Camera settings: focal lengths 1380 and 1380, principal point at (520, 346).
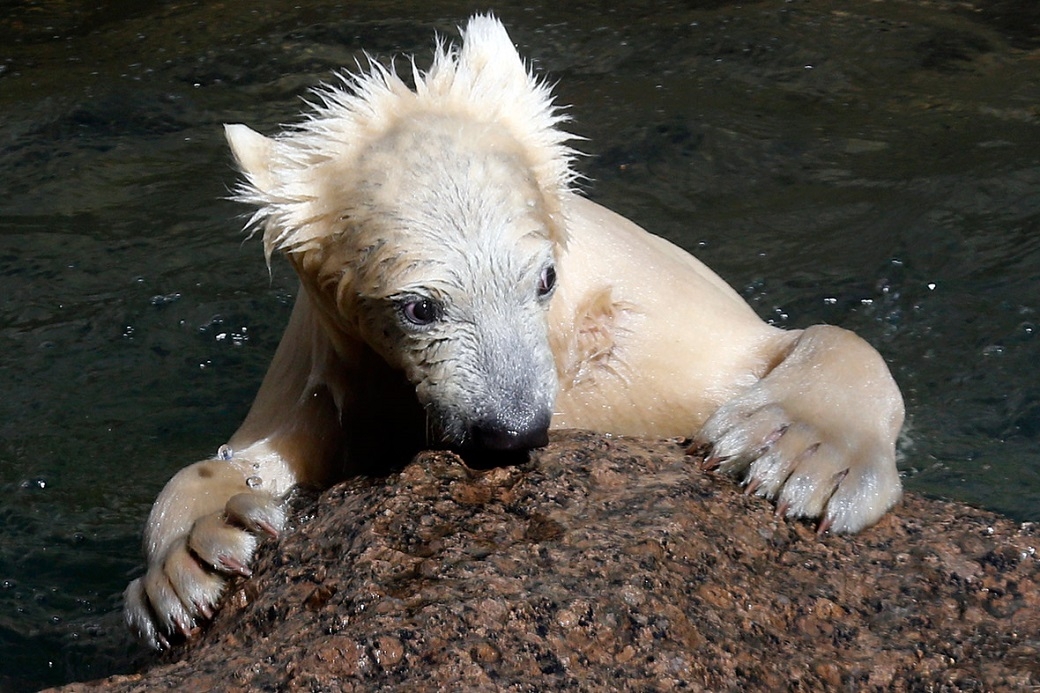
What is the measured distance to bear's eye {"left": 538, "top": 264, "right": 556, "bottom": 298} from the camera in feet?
11.1

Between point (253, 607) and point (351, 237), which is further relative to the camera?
point (351, 237)

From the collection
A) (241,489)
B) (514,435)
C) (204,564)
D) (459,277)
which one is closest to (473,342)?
(459,277)

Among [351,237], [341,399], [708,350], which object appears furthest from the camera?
[708,350]

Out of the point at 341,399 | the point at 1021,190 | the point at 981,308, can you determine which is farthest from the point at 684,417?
the point at 1021,190

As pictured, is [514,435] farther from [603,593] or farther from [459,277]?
[603,593]

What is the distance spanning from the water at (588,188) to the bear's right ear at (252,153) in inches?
51.9

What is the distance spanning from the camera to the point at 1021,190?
267 inches

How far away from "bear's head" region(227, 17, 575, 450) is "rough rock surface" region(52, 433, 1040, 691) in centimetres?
19

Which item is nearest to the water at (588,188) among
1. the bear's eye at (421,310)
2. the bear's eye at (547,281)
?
the bear's eye at (421,310)

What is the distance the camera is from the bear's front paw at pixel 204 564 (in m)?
3.26

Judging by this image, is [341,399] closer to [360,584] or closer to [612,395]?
[612,395]

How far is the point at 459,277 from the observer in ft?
10.8

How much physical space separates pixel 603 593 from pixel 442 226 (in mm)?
1100

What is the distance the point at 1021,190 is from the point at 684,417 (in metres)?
3.48
